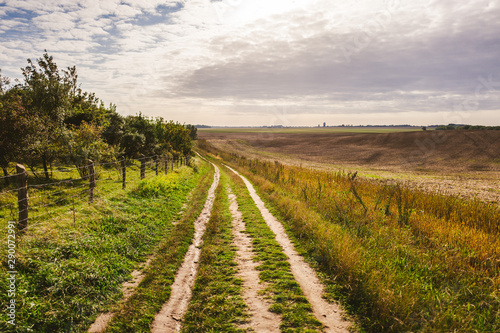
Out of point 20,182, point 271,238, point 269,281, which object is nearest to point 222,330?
point 269,281

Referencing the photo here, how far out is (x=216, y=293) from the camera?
5520 millimetres

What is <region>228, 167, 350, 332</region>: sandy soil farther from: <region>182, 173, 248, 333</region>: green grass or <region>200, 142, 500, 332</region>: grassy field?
<region>182, 173, 248, 333</region>: green grass

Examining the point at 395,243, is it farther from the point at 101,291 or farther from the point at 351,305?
the point at 101,291

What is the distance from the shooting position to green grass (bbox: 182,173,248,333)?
4555 mm

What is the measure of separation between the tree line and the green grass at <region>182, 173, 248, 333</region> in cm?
902

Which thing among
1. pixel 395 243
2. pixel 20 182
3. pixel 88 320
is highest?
pixel 20 182

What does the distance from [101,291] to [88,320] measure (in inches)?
29.1

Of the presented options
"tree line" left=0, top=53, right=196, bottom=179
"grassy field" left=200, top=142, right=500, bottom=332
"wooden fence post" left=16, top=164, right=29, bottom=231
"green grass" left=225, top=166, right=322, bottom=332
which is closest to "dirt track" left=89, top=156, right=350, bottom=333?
"green grass" left=225, top=166, right=322, bottom=332

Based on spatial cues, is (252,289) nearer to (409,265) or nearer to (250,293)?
(250,293)

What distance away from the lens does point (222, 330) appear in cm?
437

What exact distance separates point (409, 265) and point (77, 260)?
8.30m

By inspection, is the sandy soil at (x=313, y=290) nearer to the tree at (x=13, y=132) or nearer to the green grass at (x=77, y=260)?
the green grass at (x=77, y=260)

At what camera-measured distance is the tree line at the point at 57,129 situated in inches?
467

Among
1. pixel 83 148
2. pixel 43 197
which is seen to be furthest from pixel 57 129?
pixel 43 197
